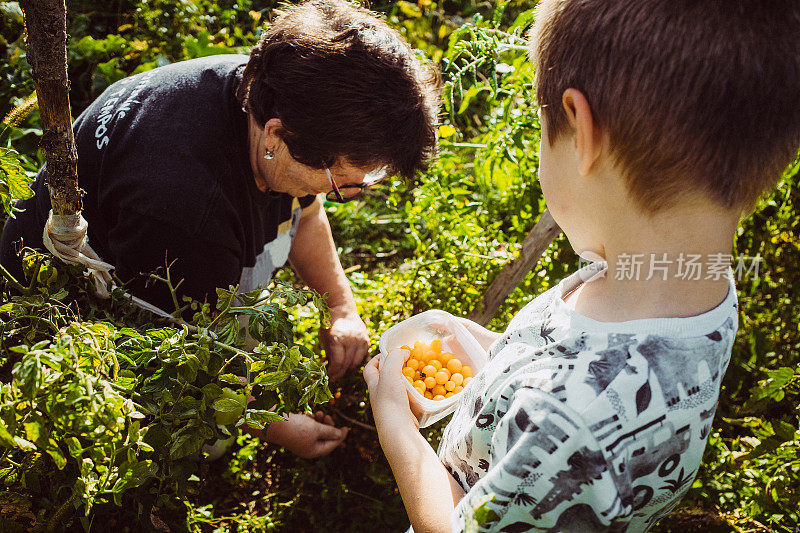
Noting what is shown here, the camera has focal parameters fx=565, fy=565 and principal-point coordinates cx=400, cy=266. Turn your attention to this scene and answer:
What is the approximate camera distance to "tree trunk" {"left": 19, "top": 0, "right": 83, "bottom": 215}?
0.96 metres

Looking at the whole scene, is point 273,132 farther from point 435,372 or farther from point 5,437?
point 5,437

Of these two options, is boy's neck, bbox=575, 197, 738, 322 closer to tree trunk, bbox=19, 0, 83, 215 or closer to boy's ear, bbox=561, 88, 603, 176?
boy's ear, bbox=561, 88, 603, 176

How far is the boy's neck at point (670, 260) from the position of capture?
3.16ft

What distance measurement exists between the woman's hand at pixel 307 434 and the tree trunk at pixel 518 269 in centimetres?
73

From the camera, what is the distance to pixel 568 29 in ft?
3.17

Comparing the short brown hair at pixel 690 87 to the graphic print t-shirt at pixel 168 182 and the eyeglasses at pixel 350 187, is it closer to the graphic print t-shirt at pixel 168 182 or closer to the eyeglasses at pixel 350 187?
the eyeglasses at pixel 350 187

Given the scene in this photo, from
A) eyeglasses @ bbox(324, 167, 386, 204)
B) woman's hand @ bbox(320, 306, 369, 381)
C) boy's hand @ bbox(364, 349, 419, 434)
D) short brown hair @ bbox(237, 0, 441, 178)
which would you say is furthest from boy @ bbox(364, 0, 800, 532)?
woman's hand @ bbox(320, 306, 369, 381)

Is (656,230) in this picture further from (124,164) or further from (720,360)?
(124,164)

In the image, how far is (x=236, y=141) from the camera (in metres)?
1.78

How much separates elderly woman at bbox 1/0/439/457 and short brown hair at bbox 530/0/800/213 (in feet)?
2.57

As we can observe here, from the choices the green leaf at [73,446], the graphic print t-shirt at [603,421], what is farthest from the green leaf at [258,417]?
the graphic print t-shirt at [603,421]

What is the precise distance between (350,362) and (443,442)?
87 cm

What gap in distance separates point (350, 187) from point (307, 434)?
0.95m

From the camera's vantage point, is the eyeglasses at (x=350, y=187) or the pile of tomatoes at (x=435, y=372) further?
the eyeglasses at (x=350, y=187)
